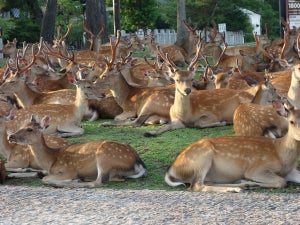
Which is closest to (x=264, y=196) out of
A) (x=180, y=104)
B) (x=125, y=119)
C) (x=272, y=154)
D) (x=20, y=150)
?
(x=272, y=154)

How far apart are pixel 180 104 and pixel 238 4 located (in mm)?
29563

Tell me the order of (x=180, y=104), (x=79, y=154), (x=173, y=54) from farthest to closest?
1. (x=173, y=54)
2. (x=180, y=104)
3. (x=79, y=154)

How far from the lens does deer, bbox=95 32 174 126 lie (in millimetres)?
11406

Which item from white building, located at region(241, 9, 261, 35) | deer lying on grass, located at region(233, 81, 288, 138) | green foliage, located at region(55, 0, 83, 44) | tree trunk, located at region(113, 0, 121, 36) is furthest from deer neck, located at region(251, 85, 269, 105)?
white building, located at region(241, 9, 261, 35)

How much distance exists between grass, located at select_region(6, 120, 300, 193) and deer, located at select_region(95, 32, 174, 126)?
307 mm

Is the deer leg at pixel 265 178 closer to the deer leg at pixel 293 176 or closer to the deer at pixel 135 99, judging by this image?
the deer leg at pixel 293 176

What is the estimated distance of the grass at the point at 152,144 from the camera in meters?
7.79

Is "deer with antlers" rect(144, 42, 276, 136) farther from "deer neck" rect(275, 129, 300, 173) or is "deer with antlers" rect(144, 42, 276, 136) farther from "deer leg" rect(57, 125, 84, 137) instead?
"deer neck" rect(275, 129, 300, 173)

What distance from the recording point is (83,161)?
8047 mm

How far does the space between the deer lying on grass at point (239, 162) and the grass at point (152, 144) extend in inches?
5.8

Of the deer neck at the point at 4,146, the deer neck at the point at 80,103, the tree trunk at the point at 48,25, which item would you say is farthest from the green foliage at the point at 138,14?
the deer neck at the point at 4,146

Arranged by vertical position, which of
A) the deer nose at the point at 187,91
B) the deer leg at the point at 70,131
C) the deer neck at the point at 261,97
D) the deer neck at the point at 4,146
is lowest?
the deer leg at the point at 70,131

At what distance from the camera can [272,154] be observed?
24.6 feet

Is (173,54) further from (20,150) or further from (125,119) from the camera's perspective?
(20,150)
